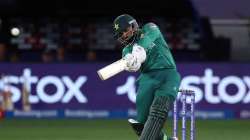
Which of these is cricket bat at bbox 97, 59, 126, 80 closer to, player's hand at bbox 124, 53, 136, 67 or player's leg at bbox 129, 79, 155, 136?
player's hand at bbox 124, 53, 136, 67

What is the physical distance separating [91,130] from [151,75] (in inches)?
255

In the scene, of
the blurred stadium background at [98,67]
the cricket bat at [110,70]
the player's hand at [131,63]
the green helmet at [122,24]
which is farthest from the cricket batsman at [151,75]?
the blurred stadium background at [98,67]

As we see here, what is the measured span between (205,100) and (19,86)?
4047 mm

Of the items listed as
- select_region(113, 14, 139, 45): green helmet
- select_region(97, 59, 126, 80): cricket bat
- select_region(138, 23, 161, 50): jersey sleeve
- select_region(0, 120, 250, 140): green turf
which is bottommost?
select_region(0, 120, 250, 140): green turf

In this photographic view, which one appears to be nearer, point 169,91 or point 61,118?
point 169,91

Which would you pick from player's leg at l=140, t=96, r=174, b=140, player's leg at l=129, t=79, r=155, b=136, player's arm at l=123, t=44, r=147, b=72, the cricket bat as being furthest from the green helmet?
player's leg at l=140, t=96, r=174, b=140

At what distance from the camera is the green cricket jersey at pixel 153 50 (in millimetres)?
10055

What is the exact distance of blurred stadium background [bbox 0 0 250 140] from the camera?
702 inches

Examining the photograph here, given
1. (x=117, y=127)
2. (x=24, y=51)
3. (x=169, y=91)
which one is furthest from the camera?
(x=24, y=51)

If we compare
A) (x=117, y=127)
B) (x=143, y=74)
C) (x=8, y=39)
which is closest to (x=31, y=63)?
(x=117, y=127)

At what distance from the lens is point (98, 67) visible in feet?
63.3

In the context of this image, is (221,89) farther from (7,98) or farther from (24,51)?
(24,51)

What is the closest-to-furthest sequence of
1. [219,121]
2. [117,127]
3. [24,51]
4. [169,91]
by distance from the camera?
[169,91] → [117,127] → [219,121] → [24,51]

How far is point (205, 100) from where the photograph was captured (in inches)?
751
